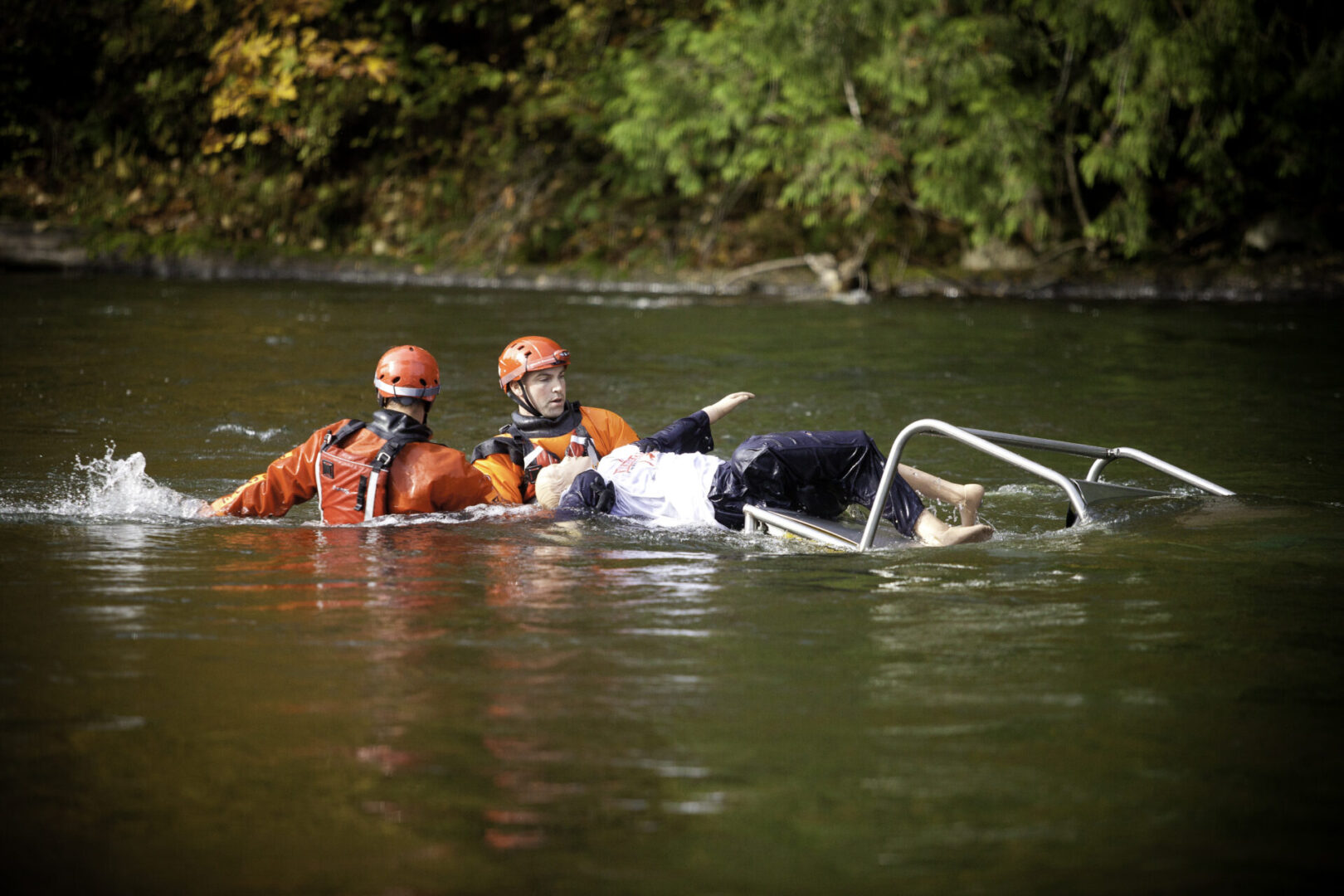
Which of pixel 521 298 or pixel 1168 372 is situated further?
pixel 521 298

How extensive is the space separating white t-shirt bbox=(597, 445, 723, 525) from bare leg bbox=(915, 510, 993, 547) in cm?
104

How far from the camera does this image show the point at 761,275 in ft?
76.5

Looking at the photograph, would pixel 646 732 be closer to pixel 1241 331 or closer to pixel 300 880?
pixel 300 880

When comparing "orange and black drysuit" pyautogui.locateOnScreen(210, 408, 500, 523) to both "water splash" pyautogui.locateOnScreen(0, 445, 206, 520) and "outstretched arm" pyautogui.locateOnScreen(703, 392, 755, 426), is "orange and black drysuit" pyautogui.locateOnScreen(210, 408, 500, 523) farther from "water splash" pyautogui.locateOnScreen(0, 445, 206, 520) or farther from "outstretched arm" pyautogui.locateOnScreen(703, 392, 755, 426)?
"outstretched arm" pyautogui.locateOnScreen(703, 392, 755, 426)

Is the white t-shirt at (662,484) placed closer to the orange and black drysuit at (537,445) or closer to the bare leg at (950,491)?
the orange and black drysuit at (537,445)

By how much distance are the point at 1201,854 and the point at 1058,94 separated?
20.0 meters

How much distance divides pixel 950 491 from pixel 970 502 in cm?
13

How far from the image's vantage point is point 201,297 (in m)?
21.1

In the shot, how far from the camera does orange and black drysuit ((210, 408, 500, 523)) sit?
707 cm

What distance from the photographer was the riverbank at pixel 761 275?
71.0ft

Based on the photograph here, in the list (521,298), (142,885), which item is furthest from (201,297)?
(142,885)

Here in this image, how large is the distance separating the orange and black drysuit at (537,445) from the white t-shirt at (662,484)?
0.41 m

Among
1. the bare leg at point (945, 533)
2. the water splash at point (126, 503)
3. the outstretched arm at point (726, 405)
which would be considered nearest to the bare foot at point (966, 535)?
the bare leg at point (945, 533)

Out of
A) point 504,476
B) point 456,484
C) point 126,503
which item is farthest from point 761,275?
point 456,484
